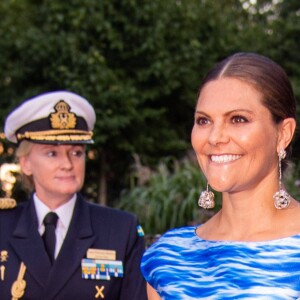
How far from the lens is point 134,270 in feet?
11.0

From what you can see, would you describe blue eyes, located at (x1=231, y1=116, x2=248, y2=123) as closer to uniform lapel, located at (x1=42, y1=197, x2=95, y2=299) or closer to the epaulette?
uniform lapel, located at (x1=42, y1=197, x2=95, y2=299)

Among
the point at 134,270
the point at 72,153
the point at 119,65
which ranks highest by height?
the point at 119,65

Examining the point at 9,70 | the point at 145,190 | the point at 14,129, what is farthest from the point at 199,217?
the point at 9,70

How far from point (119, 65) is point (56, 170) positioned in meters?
5.23

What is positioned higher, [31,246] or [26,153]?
[26,153]

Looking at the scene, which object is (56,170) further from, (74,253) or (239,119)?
(239,119)

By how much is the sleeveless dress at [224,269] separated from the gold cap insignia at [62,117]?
3.87 feet

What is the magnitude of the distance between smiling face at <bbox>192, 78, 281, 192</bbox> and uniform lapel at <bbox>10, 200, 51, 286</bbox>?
1.26 metres

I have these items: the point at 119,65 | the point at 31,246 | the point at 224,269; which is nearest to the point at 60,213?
the point at 31,246

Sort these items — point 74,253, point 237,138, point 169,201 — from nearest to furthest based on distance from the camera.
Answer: point 237,138 < point 74,253 < point 169,201

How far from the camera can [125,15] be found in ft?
27.1

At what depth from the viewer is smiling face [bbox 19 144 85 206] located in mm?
3361

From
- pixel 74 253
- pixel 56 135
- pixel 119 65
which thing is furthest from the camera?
pixel 119 65

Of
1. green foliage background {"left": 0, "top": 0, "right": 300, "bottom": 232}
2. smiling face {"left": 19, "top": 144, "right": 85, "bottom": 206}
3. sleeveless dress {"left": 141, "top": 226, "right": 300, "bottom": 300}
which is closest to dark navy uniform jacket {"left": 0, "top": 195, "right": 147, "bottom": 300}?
smiling face {"left": 19, "top": 144, "right": 85, "bottom": 206}
